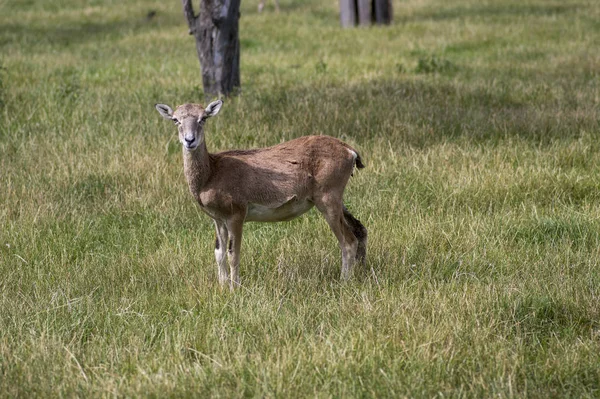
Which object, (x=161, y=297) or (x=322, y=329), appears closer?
(x=322, y=329)

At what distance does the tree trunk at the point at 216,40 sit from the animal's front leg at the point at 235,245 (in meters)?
6.46

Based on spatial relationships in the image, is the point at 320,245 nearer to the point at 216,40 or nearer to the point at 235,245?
the point at 235,245

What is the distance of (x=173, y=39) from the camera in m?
19.1

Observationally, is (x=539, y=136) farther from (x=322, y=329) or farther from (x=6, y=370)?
(x=6, y=370)

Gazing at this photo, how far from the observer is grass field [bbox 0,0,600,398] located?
4.64m

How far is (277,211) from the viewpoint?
231 inches

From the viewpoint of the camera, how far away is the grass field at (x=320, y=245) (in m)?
4.64

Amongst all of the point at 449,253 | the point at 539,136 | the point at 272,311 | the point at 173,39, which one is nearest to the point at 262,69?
the point at 173,39

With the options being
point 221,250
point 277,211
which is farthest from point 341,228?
point 221,250

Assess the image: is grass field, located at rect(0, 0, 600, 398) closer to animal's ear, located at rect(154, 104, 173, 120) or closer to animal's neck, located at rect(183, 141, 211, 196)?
animal's neck, located at rect(183, 141, 211, 196)

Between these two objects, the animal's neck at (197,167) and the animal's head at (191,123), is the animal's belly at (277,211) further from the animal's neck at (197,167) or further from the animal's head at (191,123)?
the animal's head at (191,123)

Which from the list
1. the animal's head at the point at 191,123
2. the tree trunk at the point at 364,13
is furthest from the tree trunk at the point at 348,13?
the animal's head at the point at 191,123

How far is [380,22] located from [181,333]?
672 inches

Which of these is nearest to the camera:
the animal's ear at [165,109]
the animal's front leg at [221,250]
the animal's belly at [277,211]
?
the animal's ear at [165,109]
